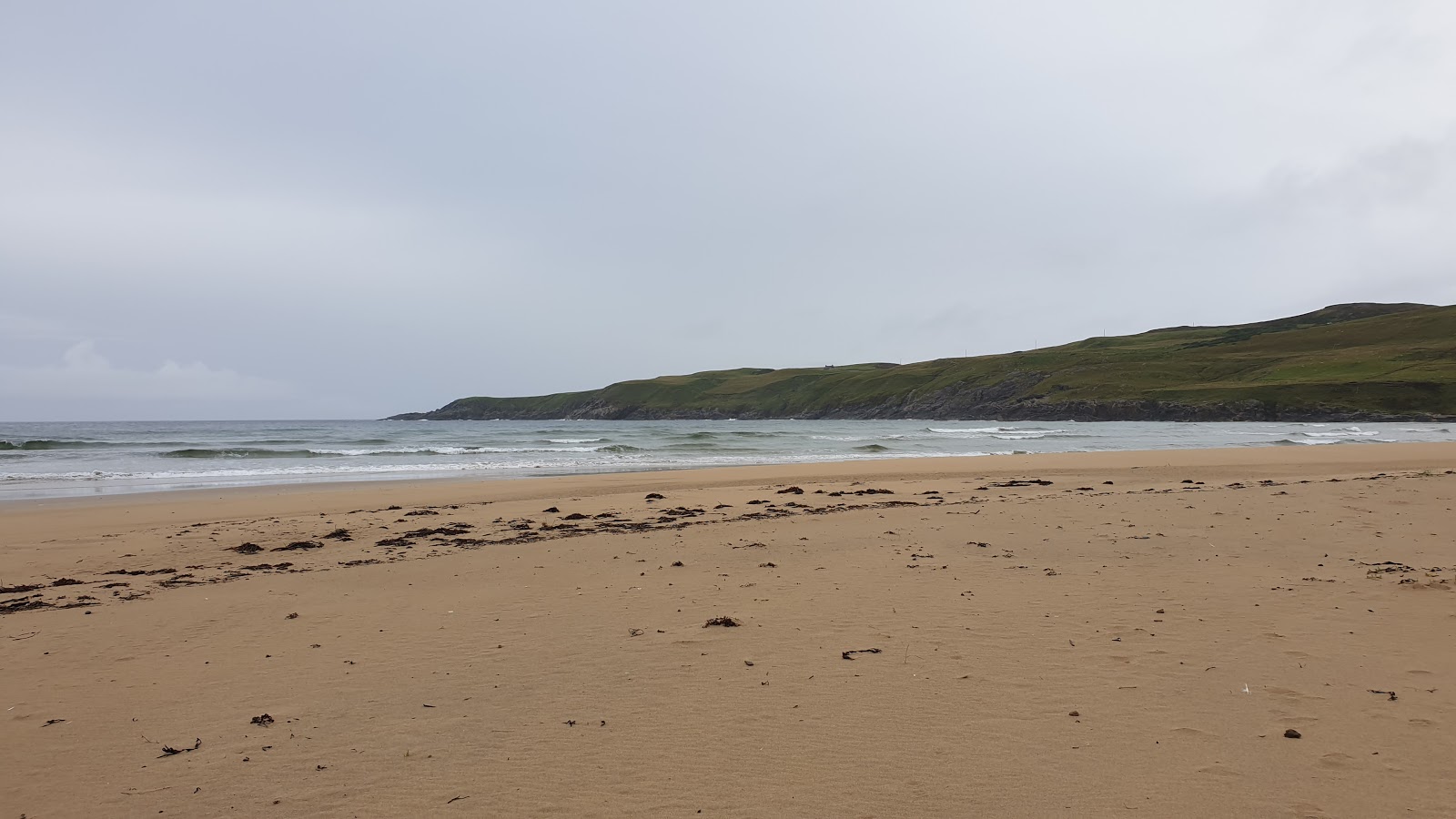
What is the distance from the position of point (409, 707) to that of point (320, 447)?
49438 mm

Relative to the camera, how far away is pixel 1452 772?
12.4 feet

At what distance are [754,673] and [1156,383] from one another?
112961mm

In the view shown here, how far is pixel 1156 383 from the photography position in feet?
338

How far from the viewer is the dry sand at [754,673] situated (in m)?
3.84

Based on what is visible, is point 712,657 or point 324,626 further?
point 324,626

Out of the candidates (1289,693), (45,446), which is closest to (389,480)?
(1289,693)

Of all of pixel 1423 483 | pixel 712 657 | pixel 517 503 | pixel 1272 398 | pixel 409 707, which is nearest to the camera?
pixel 409 707

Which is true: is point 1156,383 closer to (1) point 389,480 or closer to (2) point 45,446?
(1) point 389,480

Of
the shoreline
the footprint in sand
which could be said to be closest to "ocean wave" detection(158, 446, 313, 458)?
the shoreline

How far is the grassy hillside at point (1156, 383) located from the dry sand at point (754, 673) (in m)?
83.6

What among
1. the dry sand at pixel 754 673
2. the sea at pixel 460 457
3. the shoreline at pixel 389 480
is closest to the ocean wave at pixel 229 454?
the sea at pixel 460 457

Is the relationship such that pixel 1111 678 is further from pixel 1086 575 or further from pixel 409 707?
pixel 409 707

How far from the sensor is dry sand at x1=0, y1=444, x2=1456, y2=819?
3.84 metres

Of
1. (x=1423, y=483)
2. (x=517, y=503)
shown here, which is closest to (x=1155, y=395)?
(x=1423, y=483)
